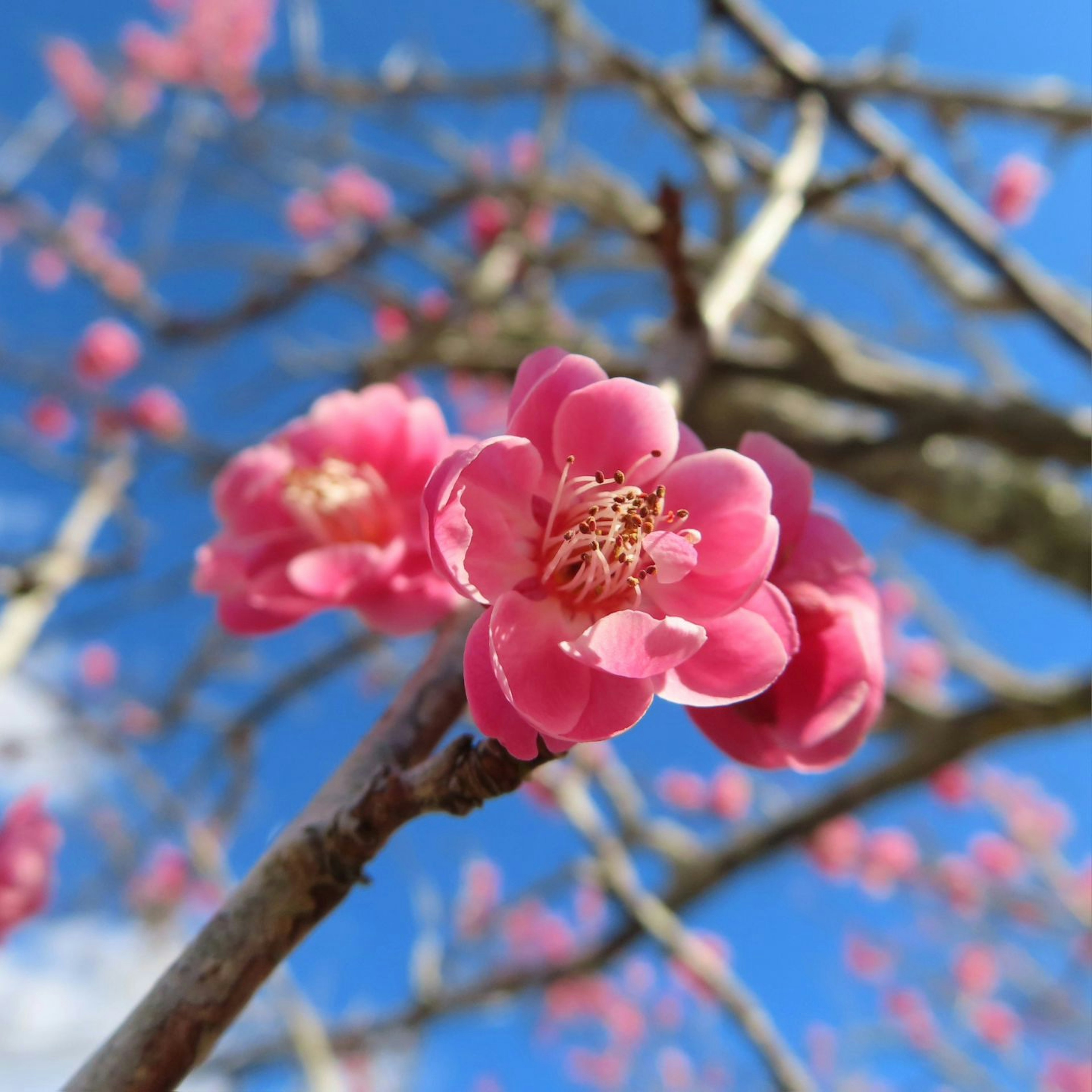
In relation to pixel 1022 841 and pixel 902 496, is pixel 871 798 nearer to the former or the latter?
pixel 902 496

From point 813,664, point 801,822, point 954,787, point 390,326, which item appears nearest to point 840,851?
point 954,787

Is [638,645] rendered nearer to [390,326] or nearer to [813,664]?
[813,664]

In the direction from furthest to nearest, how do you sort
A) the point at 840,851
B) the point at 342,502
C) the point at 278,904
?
the point at 840,851
the point at 342,502
the point at 278,904

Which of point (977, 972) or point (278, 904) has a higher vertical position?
point (278, 904)

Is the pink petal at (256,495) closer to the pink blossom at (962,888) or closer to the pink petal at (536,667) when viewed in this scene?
the pink petal at (536,667)

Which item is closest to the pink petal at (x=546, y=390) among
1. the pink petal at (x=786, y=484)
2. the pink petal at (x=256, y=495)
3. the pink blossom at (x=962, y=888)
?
the pink petal at (x=786, y=484)

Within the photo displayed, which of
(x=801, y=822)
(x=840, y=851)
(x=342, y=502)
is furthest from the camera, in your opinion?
(x=840, y=851)

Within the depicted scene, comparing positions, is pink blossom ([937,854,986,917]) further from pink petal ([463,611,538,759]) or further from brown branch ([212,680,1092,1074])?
pink petal ([463,611,538,759])

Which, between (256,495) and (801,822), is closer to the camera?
(256,495)

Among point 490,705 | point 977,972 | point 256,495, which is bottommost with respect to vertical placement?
point 977,972
